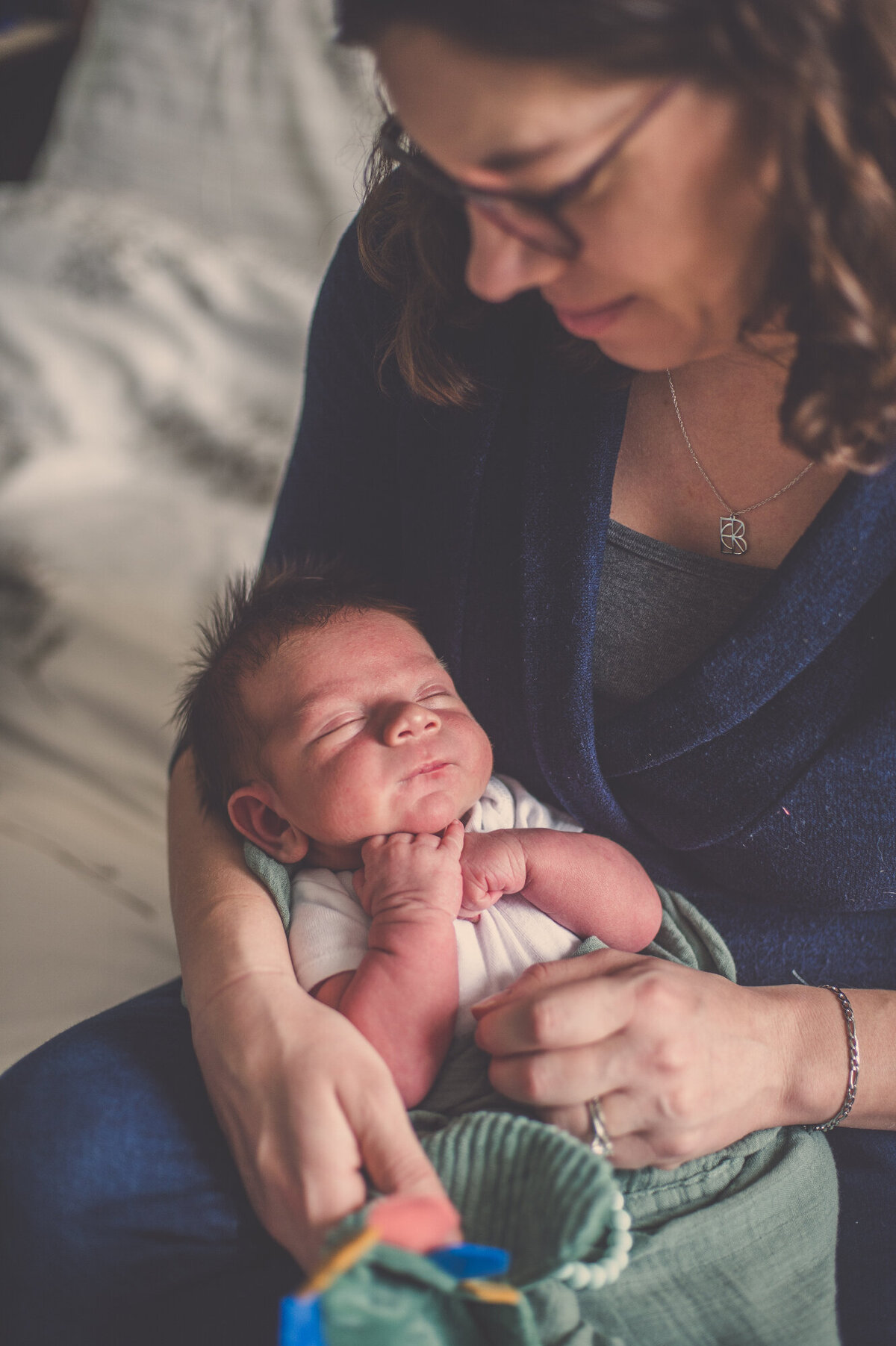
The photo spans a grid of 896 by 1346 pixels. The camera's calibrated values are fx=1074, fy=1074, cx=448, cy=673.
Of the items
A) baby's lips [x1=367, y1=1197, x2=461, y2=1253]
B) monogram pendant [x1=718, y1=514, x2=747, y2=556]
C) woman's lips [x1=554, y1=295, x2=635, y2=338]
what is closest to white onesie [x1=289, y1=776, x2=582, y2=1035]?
baby's lips [x1=367, y1=1197, x2=461, y2=1253]

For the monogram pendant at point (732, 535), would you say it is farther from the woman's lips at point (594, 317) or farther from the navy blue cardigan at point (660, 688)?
the woman's lips at point (594, 317)

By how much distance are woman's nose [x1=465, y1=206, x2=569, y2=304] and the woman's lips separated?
0.04 metres

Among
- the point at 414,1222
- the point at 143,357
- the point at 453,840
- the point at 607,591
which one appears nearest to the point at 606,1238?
the point at 414,1222

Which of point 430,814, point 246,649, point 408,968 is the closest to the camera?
point 408,968

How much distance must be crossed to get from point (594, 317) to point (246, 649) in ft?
1.60

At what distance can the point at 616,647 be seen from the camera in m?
1.03

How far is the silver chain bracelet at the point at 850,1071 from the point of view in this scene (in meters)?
0.90

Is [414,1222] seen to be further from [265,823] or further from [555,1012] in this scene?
[265,823]

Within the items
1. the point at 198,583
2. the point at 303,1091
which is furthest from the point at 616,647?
the point at 198,583

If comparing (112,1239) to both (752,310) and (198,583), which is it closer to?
(752,310)

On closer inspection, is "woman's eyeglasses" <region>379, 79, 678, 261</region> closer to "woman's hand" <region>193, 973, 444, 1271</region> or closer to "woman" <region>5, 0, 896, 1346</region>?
"woman" <region>5, 0, 896, 1346</region>

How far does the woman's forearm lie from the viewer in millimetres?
895

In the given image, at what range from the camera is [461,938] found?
0.95 metres

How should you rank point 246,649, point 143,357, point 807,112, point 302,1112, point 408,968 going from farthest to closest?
point 143,357 < point 246,649 < point 408,968 < point 302,1112 < point 807,112
